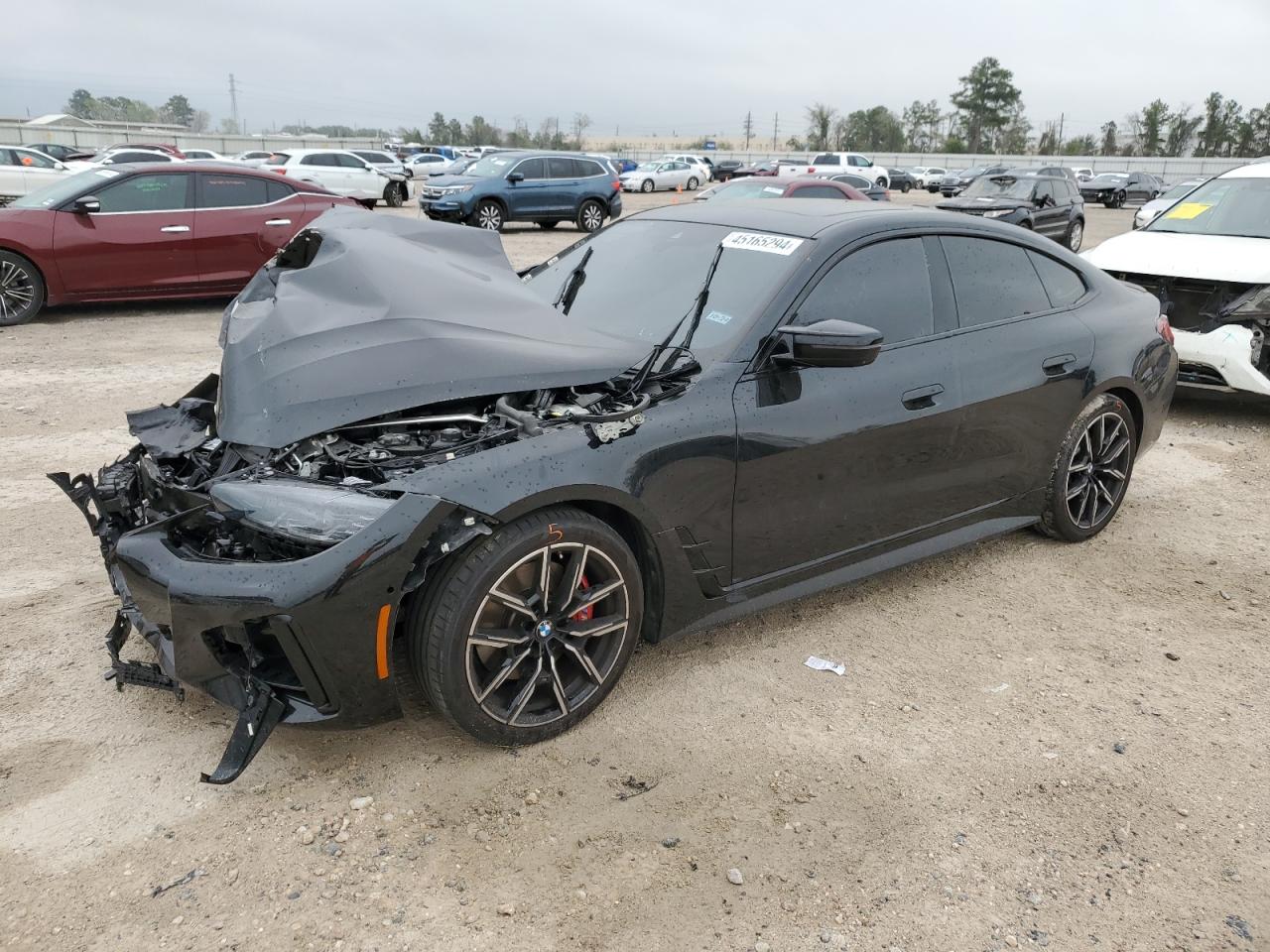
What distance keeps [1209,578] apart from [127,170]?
32.9 feet

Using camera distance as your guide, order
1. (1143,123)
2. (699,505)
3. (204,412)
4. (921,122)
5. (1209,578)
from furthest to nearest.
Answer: (921,122) → (1143,123) → (1209,578) → (204,412) → (699,505)

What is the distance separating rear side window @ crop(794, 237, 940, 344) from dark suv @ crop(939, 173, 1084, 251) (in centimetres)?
1342

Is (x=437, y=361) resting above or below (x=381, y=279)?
below

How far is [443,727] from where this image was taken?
3.10m

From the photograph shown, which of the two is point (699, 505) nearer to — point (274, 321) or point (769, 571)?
point (769, 571)

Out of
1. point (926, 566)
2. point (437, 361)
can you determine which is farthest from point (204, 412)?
point (926, 566)

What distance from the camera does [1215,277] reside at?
6578mm

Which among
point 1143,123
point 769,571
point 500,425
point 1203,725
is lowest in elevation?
point 1203,725

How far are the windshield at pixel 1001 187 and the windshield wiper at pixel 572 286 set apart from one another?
586 inches

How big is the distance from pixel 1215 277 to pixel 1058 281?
3.07 meters

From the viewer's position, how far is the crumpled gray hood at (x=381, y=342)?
2.95 meters

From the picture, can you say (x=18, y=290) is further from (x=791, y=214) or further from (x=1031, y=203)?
(x=1031, y=203)

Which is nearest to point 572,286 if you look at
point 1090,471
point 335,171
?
point 1090,471

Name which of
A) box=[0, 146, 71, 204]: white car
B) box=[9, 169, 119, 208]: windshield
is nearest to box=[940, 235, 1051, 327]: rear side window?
box=[9, 169, 119, 208]: windshield
